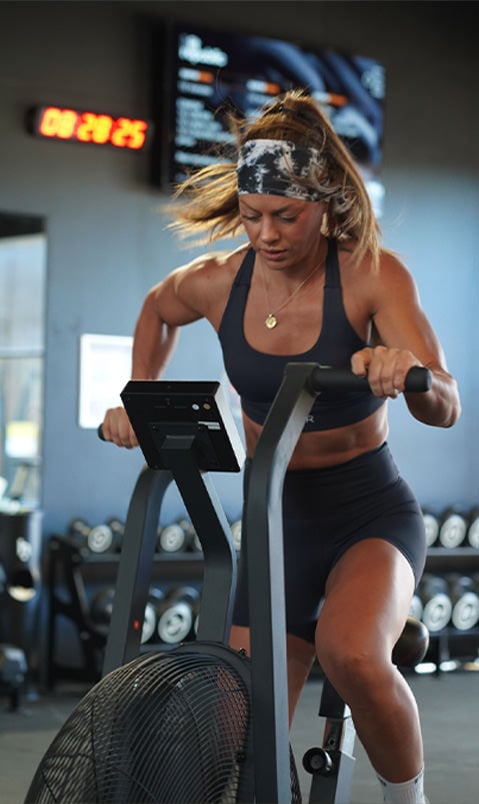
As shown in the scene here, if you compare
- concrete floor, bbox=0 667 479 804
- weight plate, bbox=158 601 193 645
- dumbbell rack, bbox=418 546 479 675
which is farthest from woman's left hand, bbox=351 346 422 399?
dumbbell rack, bbox=418 546 479 675

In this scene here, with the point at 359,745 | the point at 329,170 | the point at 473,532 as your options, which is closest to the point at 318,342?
the point at 329,170

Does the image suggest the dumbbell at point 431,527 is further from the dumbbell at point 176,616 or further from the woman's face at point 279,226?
the woman's face at point 279,226

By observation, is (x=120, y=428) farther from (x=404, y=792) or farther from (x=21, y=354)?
(x=21, y=354)

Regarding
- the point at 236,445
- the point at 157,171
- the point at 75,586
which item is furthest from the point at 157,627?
the point at 236,445

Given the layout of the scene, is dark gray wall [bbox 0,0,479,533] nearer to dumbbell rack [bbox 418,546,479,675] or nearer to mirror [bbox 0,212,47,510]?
mirror [bbox 0,212,47,510]

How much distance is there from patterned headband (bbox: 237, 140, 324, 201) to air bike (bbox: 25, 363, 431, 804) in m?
0.45

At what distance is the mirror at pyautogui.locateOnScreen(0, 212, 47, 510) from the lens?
4.99m

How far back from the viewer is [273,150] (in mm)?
2070

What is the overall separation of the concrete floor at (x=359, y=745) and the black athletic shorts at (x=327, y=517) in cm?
133

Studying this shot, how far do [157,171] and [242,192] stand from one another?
10.3 ft

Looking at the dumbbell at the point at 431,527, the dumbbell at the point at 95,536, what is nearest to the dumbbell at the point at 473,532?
the dumbbell at the point at 431,527

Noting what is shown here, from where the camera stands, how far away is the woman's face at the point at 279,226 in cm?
202

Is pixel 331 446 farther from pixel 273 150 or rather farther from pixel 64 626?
pixel 64 626

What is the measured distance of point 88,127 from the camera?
4930mm
